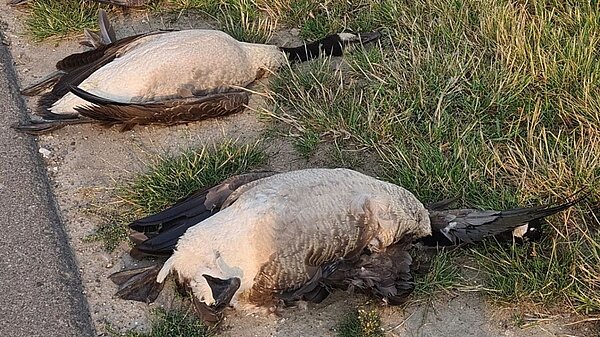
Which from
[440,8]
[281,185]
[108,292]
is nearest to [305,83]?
[440,8]

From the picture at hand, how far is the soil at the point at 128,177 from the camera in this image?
3.21 m

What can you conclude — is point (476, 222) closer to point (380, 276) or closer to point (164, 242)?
point (380, 276)

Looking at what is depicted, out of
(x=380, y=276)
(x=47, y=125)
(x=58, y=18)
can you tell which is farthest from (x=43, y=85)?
(x=380, y=276)

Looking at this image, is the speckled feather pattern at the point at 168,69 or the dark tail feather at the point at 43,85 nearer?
the speckled feather pattern at the point at 168,69

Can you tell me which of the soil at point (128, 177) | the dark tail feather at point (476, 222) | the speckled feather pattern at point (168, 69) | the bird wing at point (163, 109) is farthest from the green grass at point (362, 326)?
the speckled feather pattern at point (168, 69)

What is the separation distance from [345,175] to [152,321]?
103cm

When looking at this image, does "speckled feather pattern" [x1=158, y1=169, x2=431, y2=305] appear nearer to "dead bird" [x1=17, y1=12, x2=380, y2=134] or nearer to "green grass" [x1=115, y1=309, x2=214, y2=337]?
"green grass" [x1=115, y1=309, x2=214, y2=337]

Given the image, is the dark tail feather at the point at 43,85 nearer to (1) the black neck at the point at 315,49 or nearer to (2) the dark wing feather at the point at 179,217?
(1) the black neck at the point at 315,49

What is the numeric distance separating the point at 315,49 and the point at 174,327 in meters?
2.23

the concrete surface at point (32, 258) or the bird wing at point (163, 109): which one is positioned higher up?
the bird wing at point (163, 109)

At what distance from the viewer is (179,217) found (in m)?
3.44

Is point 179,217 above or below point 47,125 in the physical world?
below

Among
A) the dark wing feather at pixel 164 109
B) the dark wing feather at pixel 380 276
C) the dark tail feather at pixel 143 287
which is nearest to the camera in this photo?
the dark wing feather at pixel 380 276

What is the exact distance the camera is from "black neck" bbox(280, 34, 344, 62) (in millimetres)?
4770
